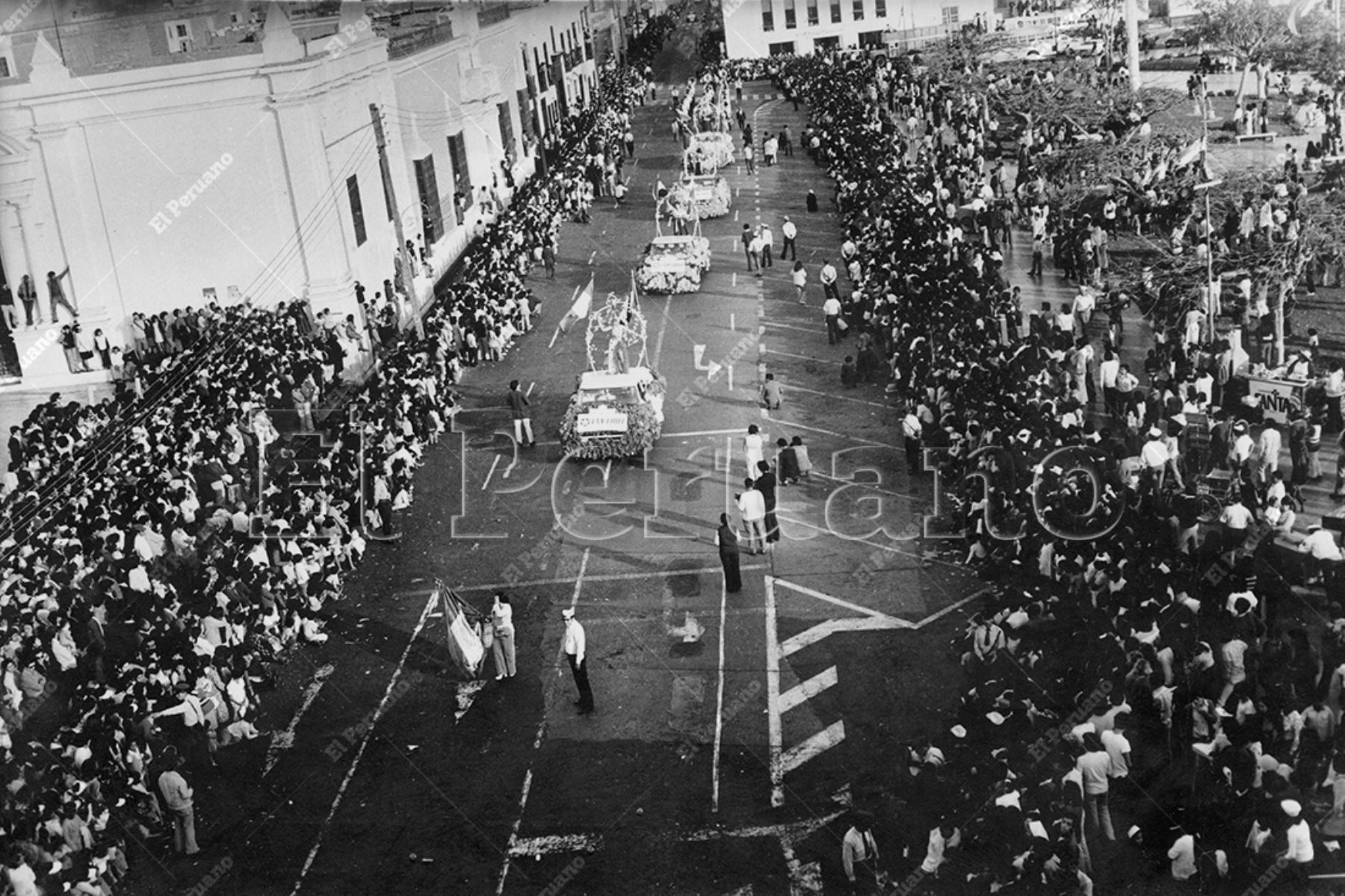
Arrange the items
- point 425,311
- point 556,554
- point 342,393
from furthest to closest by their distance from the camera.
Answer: point 425,311 → point 342,393 → point 556,554

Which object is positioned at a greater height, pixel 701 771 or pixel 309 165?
pixel 309 165

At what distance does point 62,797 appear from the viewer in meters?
14.6

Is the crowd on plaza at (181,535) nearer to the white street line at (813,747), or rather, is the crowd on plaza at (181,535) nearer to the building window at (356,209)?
the building window at (356,209)

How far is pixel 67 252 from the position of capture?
32.9 m

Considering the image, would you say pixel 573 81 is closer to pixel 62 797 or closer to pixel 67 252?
pixel 67 252

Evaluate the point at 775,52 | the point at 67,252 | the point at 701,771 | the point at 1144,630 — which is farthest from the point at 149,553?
the point at 775,52

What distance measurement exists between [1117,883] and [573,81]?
66755 mm

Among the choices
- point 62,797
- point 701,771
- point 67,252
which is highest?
point 67,252

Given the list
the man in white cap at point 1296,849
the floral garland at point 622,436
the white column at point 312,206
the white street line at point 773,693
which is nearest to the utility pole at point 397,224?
the white column at point 312,206

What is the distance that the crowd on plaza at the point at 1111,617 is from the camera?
516 inches

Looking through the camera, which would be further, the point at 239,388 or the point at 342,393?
the point at 342,393

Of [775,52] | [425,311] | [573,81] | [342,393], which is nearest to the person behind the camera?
[342,393]

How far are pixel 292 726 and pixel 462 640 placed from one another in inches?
89.1

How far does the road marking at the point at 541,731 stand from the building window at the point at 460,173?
28198mm
